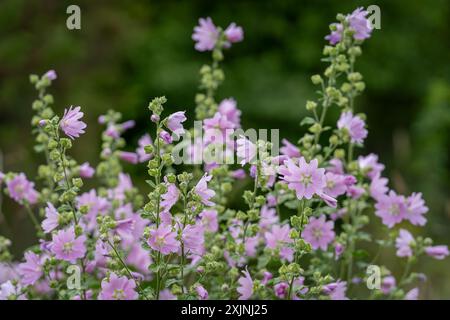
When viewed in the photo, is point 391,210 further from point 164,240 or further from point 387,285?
point 164,240

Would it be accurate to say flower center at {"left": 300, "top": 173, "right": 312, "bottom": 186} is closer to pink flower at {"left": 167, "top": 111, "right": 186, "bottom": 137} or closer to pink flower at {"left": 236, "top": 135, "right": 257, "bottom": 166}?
pink flower at {"left": 236, "top": 135, "right": 257, "bottom": 166}

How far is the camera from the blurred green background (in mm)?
5293

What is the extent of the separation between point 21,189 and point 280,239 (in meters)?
0.66

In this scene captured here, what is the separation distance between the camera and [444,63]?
7.22 m

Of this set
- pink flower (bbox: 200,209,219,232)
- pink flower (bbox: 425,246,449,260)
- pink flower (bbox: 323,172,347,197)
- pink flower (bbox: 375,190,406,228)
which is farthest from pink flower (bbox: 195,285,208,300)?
pink flower (bbox: 425,246,449,260)

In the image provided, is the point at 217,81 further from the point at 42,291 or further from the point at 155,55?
the point at 155,55

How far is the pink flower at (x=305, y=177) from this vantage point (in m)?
1.36

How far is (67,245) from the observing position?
1.47 meters

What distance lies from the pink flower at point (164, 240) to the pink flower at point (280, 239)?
1.19ft

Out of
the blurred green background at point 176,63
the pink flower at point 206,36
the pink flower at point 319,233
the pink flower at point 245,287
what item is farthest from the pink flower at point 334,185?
the blurred green background at point 176,63

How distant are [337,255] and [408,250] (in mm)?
199

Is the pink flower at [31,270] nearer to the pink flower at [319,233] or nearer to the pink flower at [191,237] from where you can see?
the pink flower at [191,237]

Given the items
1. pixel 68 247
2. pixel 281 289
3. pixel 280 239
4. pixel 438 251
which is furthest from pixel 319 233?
pixel 68 247
